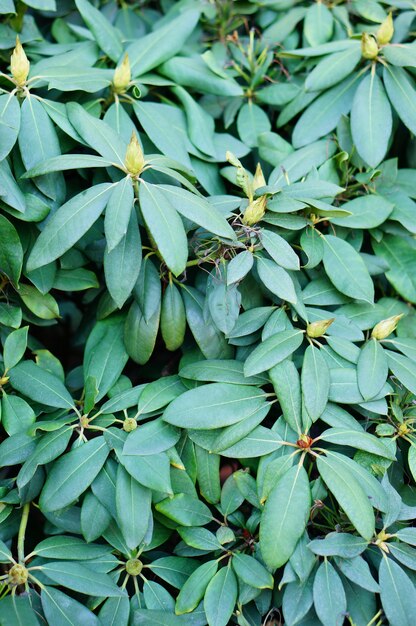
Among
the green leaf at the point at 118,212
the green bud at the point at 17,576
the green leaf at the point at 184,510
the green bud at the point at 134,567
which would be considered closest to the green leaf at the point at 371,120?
the green leaf at the point at 118,212

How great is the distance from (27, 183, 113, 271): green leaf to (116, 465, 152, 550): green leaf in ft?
1.26

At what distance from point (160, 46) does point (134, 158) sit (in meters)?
0.46

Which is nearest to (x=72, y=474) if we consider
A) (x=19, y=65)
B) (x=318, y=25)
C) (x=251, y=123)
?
(x=19, y=65)

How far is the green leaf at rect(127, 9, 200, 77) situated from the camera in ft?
4.56

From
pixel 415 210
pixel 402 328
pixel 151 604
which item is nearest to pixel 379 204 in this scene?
pixel 415 210

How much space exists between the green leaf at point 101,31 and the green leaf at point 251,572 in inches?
41.3

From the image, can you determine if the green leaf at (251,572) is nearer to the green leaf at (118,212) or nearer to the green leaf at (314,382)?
the green leaf at (314,382)

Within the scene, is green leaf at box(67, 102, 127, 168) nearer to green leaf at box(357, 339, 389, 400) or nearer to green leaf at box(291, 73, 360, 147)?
green leaf at box(291, 73, 360, 147)

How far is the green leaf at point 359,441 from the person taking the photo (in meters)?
1.07

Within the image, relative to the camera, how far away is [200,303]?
1229 millimetres

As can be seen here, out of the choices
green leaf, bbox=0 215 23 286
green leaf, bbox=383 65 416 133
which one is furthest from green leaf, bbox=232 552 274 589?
green leaf, bbox=383 65 416 133

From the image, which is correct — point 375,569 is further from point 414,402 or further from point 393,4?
point 393,4

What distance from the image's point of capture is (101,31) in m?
1.40

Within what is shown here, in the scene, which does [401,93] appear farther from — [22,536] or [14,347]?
[22,536]
